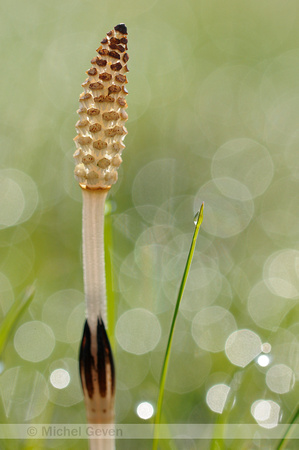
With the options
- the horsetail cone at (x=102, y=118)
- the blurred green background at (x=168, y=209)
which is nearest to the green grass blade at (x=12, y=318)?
the blurred green background at (x=168, y=209)

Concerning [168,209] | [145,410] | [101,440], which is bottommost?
[145,410]

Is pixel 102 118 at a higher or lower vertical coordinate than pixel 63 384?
higher

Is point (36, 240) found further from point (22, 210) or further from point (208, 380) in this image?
point (208, 380)

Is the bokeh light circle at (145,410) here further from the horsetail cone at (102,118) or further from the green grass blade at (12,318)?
the horsetail cone at (102,118)

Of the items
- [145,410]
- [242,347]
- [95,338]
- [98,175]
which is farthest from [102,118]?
[242,347]

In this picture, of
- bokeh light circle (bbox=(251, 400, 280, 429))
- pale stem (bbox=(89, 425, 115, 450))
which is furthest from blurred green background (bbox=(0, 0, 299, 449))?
pale stem (bbox=(89, 425, 115, 450))

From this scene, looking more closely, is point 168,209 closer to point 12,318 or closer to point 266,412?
point 266,412

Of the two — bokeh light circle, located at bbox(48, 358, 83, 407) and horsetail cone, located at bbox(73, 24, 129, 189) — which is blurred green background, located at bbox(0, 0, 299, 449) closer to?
bokeh light circle, located at bbox(48, 358, 83, 407)
